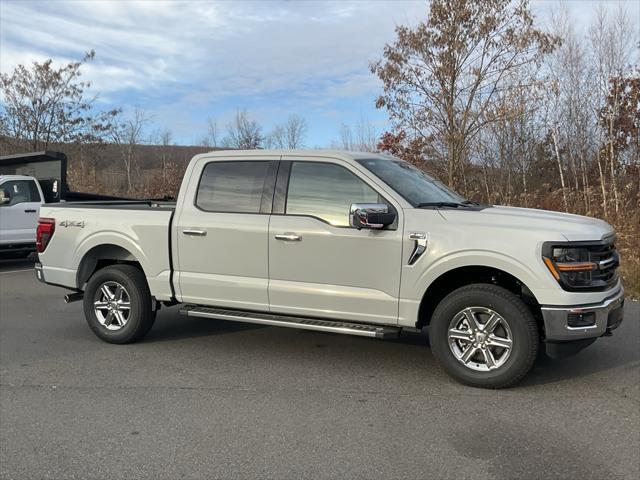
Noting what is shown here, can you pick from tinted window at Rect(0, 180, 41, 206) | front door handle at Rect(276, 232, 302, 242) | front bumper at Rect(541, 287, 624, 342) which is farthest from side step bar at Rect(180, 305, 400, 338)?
tinted window at Rect(0, 180, 41, 206)

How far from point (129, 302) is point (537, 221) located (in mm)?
4079

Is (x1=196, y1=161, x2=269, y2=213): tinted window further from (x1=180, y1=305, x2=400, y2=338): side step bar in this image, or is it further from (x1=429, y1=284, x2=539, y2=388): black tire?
(x1=429, y1=284, x2=539, y2=388): black tire

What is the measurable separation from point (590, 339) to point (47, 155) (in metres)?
12.1

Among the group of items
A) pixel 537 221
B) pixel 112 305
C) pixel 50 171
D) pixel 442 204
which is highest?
pixel 50 171

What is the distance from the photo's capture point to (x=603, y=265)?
14.7 ft

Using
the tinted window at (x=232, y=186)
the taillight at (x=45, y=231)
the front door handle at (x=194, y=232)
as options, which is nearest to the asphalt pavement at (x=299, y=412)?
the taillight at (x=45, y=231)

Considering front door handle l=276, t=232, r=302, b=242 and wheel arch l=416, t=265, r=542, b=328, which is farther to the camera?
front door handle l=276, t=232, r=302, b=242

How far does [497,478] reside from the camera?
3236mm

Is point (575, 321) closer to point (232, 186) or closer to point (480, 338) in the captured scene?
point (480, 338)

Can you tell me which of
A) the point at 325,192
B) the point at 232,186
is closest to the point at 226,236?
the point at 232,186

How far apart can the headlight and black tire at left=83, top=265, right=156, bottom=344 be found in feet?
12.8

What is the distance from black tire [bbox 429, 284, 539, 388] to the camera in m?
4.46

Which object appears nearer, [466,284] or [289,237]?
[466,284]

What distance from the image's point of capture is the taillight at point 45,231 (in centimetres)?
641
